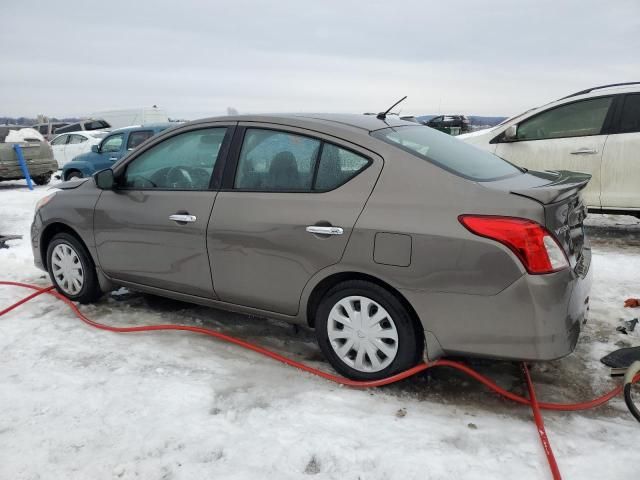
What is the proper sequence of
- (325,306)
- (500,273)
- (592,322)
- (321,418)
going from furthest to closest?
(592,322) < (325,306) < (321,418) < (500,273)

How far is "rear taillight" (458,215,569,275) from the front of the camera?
2561 mm

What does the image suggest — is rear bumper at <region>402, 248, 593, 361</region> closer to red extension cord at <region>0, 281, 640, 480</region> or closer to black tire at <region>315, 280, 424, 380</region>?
black tire at <region>315, 280, 424, 380</region>

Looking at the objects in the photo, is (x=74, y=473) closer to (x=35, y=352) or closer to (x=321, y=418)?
(x=321, y=418)

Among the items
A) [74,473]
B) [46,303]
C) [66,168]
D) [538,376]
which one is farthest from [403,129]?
[66,168]

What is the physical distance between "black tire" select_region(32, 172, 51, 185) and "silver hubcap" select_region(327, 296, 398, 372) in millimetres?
13708

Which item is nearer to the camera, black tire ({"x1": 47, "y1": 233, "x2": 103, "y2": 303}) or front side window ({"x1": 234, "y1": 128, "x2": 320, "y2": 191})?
front side window ({"x1": 234, "y1": 128, "x2": 320, "y2": 191})

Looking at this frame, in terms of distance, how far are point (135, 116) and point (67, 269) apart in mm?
18550

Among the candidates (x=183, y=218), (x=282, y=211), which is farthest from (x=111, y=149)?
(x=282, y=211)

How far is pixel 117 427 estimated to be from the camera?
272 centimetres

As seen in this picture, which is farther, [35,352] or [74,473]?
[35,352]

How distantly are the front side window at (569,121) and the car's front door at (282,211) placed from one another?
4.81m

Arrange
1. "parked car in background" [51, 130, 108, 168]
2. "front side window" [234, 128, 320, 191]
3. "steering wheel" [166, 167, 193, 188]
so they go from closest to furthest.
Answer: "front side window" [234, 128, 320, 191] → "steering wheel" [166, 167, 193, 188] → "parked car in background" [51, 130, 108, 168]

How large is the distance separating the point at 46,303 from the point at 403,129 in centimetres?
343

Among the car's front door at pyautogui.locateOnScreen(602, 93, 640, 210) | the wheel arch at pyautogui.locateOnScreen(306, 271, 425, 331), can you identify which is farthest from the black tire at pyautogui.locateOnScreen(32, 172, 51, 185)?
the car's front door at pyautogui.locateOnScreen(602, 93, 640, 210)
